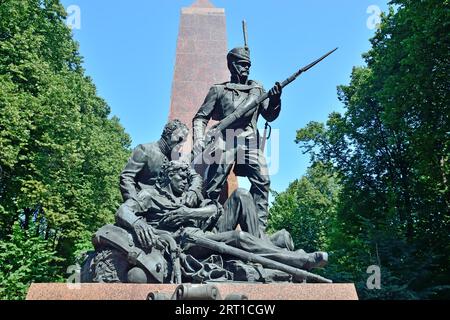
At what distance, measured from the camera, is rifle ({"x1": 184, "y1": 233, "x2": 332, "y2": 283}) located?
608 cm

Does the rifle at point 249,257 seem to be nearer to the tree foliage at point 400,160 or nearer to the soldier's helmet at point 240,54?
the soldier's helmet at point 240,54

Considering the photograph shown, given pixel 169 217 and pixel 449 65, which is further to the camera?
pixel 449 65

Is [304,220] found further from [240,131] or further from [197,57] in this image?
[240,131]

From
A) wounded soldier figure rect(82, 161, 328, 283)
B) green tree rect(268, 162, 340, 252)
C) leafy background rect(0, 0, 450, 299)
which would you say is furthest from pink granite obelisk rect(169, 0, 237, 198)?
green tree rect(268, 162, 340, 252)

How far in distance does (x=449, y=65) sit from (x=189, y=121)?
7708mm

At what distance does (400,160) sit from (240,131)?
473 inches

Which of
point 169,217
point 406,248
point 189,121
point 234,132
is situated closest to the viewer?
point 169,217

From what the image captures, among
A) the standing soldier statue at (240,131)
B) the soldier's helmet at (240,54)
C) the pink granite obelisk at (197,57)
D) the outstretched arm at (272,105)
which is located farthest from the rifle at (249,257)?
the pink granite obelisk at (197,57)

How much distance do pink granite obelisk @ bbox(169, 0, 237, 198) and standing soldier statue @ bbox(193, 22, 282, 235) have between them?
6.06 feet
